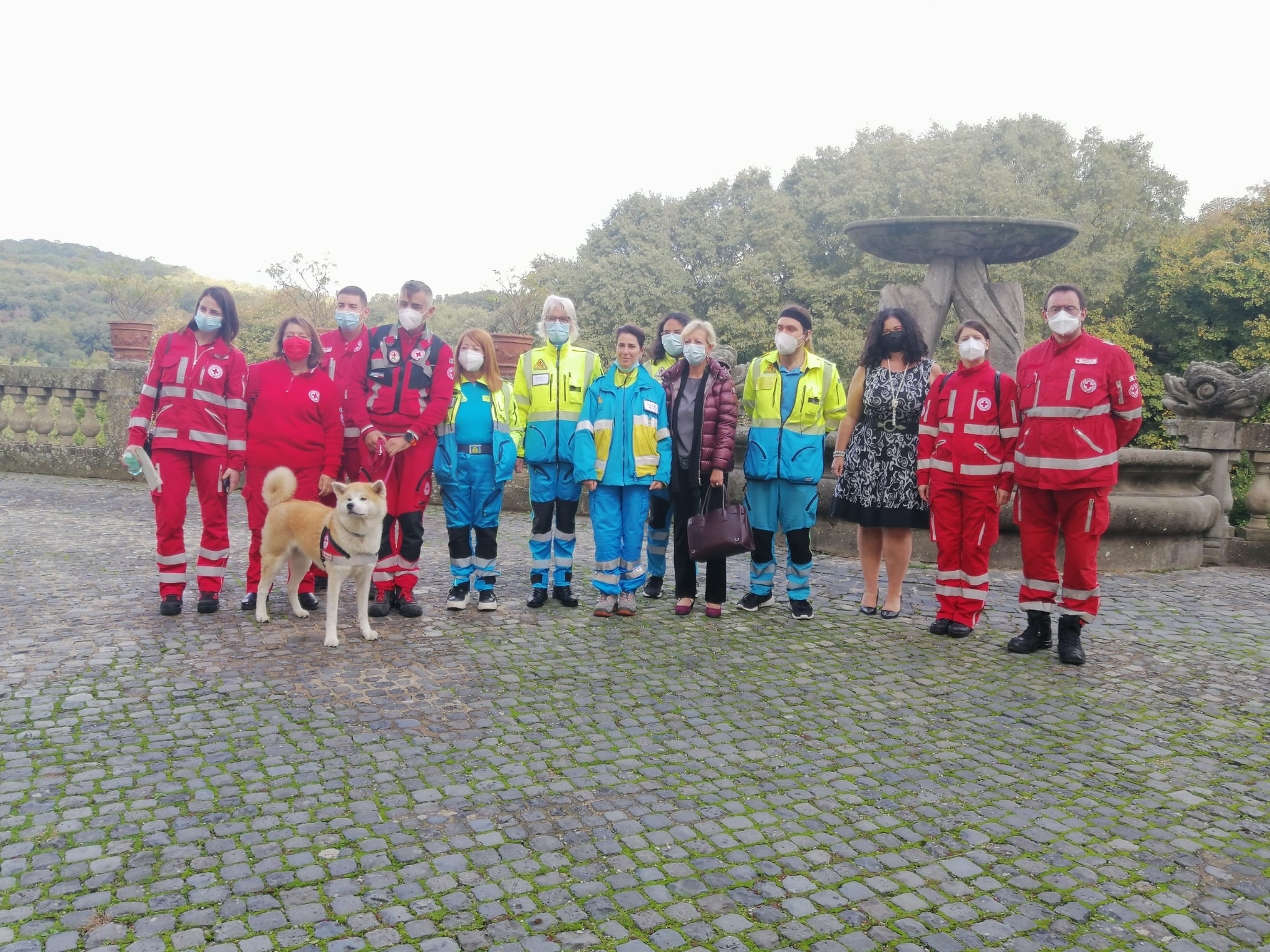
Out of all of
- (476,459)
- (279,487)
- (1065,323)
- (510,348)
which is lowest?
(279,487)

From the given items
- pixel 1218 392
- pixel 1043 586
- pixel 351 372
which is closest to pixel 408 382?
pixel 351 372

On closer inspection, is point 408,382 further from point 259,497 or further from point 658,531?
point 658,531

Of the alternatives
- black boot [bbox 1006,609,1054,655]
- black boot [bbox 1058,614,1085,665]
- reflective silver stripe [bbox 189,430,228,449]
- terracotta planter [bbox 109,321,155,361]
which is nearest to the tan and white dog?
reflective silver stripe [bbox 189,430,228,449]

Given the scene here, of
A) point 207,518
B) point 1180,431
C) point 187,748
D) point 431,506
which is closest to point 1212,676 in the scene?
point 1180,431

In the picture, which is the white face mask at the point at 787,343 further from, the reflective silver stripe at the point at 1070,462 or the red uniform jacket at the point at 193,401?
the red uniform jacket at the point at 193,401

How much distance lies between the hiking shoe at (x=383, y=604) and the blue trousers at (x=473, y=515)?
0.44 m

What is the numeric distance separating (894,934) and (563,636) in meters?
3.39

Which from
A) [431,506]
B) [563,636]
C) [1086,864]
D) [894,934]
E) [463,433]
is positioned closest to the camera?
[894,934]

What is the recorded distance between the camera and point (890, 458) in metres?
6.71

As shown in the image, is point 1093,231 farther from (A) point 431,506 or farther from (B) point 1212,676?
(B) point 1212,676

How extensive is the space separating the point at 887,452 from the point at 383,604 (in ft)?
12.0

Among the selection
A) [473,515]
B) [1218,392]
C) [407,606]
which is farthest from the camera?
[1218,392]

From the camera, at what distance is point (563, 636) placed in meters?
6.02

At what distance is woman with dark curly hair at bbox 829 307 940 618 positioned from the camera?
261 inches
